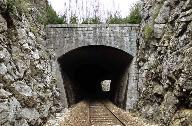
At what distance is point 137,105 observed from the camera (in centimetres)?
1628

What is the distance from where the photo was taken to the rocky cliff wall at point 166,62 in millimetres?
10930

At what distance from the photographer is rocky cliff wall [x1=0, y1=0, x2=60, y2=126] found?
9915 millimetres

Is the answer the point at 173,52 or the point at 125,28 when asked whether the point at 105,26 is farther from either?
the point at 173,52

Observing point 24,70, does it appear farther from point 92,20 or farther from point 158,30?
point 92,20

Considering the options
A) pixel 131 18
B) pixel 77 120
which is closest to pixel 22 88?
pixel 77 120

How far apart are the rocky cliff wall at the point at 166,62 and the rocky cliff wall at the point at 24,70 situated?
3994 mm

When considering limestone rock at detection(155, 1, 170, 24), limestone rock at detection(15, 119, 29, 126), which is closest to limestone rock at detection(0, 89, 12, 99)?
limestone rock at detection(15, 119, 29, 126)

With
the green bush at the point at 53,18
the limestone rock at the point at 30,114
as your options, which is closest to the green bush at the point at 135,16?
the green bush at the point at 53,18

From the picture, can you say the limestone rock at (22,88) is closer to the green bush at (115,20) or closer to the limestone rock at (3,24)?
the limestone rock at (3,24)

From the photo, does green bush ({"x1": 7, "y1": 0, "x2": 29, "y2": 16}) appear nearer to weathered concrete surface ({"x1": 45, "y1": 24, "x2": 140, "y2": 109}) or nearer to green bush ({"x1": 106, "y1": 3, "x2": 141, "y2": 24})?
weathered concrete surface ({"x1": 45, "y1": 24, "x2": 140, "y2": 109})

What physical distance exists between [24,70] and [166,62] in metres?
4.99

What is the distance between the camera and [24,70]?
1190 centimetres

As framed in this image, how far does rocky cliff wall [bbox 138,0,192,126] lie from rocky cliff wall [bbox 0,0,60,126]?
13.1 ft

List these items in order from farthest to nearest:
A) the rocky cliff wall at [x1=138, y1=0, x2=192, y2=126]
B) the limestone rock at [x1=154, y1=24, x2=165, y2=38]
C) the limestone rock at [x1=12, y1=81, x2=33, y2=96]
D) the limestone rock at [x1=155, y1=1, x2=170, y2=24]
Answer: the limestone rock at [x1=154, y1=24, x2=165, y2=38] → the limestone rock at [x1=155, y1=1, x2=170, y2=24] → the rocky cliff wall at [x1=138, y1=0, x2=192, y2=126] → the limestone rock at [x1=12, y1=81, x2=33, y2=96]
